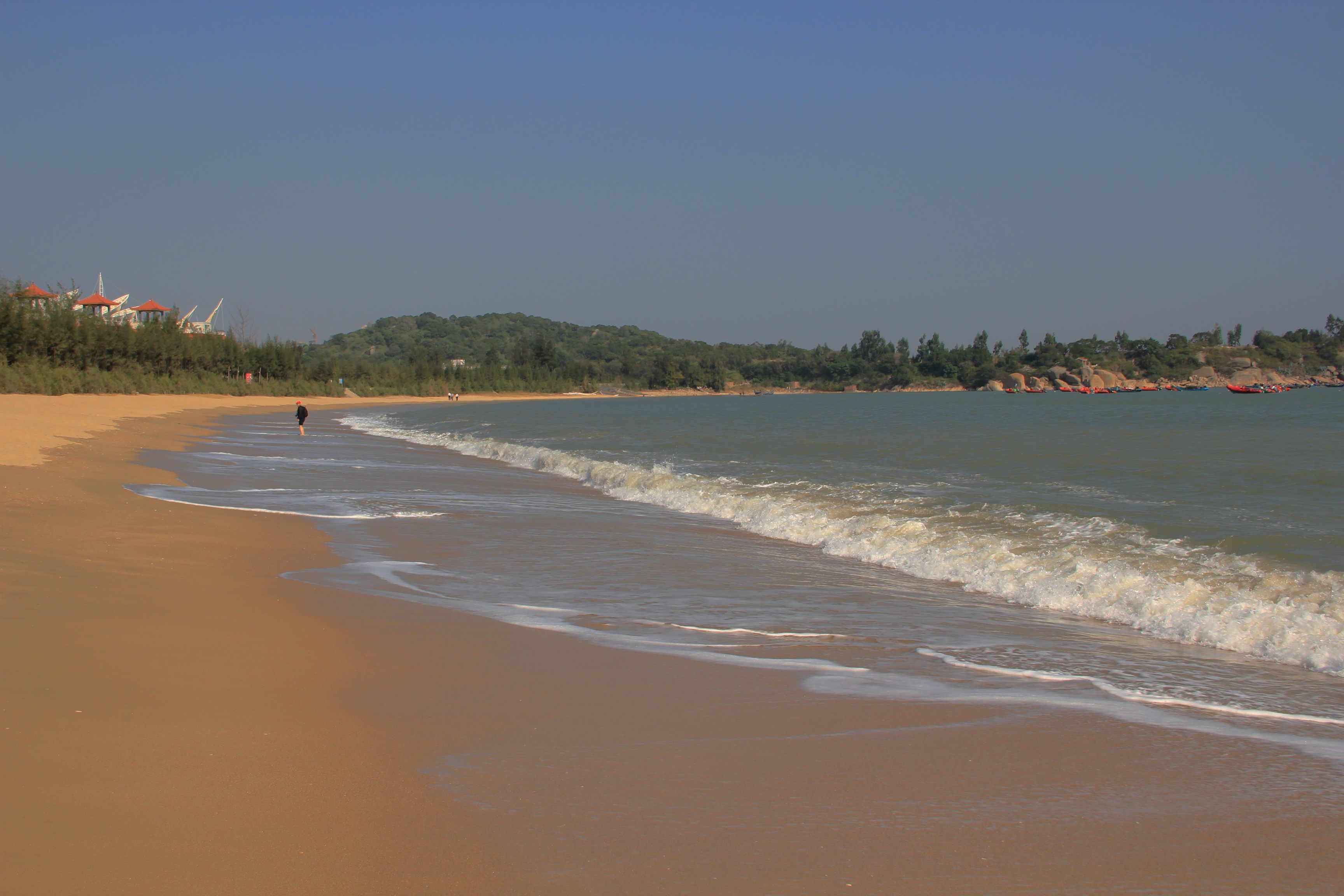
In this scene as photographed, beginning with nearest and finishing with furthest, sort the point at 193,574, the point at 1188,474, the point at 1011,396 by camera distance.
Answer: the point at 193,574, the point at 1188,474, the point at 1011,396

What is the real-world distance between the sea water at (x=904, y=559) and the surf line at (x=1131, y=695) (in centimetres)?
3

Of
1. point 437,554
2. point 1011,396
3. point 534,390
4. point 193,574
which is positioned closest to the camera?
point 193,574

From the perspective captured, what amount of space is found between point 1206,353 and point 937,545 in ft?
667

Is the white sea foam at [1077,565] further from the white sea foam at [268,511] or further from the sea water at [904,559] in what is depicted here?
the white sea foam at [268,511]

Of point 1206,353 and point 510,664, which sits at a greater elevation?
point 1206,353

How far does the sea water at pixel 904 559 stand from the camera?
567cm

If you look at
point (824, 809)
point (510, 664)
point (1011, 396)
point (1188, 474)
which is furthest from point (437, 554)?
point (1011, 396)

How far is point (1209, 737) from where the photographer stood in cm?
437

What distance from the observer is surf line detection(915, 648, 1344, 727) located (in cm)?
475

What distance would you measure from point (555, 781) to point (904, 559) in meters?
7.17

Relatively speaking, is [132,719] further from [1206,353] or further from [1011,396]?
[1206,353]

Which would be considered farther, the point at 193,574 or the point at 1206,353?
the point at 1206,353

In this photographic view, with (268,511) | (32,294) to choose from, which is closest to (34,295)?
(32,294)

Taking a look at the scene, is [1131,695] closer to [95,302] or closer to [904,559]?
[904,559]
